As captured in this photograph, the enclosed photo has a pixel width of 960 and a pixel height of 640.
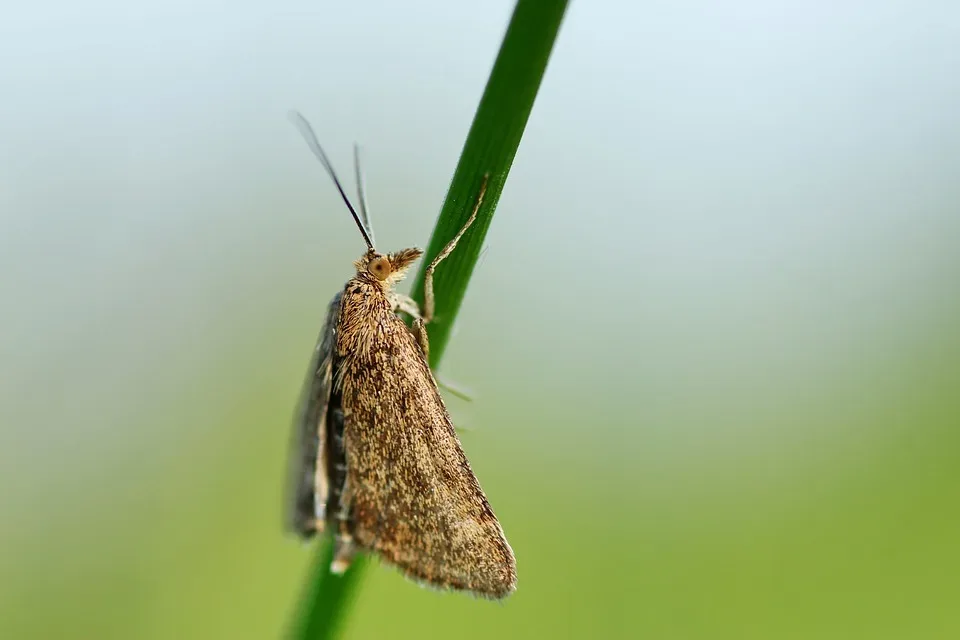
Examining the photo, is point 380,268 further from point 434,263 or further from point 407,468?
point 434,263

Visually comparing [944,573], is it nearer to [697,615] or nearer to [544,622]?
[697,615]

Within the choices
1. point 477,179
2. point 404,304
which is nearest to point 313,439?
point 404,304

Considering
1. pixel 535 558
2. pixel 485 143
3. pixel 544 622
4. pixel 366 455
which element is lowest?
pixel 544 622

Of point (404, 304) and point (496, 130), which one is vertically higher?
point (496, 130)

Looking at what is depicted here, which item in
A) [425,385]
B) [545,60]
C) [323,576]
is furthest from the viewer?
[425,385]

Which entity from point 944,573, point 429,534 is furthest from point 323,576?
point 944,573

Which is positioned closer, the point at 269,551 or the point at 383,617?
the point at 383,617
